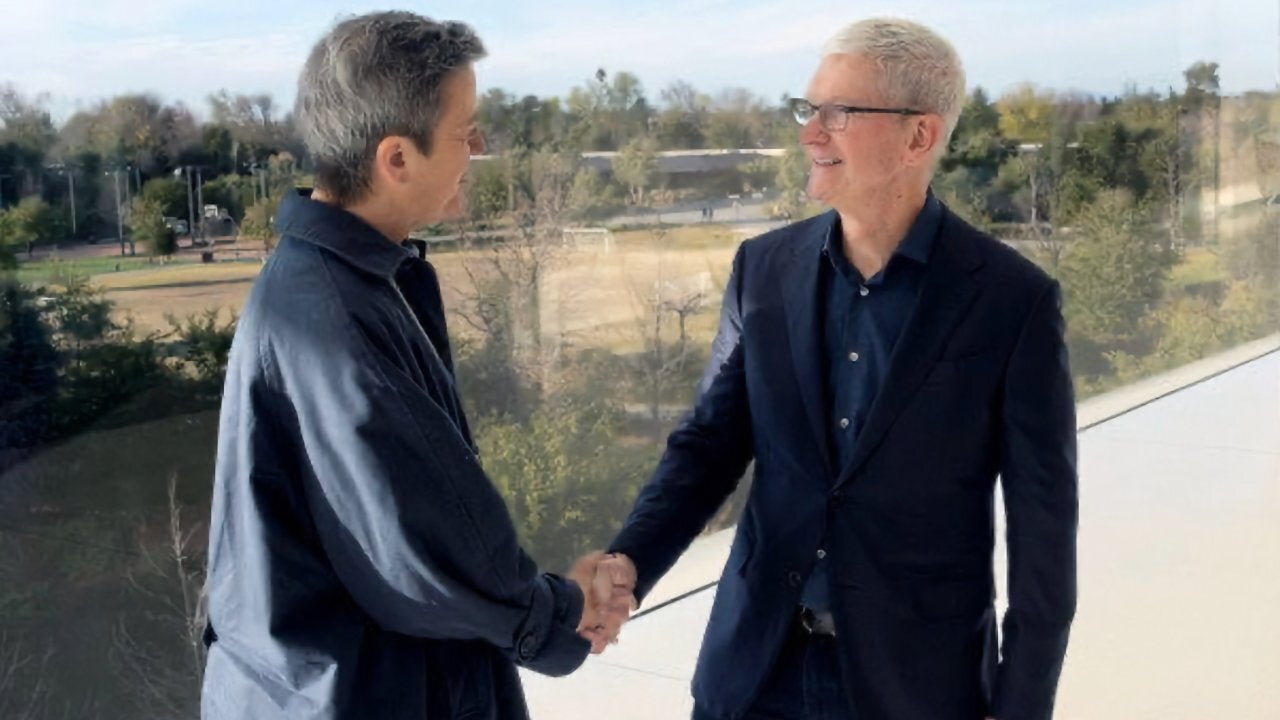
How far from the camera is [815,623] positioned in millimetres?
1711

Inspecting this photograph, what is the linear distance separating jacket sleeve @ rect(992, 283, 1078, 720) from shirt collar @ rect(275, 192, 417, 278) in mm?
725

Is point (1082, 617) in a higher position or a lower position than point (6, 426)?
lower

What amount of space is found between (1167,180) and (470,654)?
8475 mm

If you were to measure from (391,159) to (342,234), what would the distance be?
0.10 m

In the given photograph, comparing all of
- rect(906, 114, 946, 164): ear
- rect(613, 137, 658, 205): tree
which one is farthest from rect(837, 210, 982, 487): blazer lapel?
rect(613, 137, 658, 205): tree

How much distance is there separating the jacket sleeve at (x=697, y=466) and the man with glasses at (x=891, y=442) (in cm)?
7

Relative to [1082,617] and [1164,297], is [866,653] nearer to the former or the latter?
[1082,617]

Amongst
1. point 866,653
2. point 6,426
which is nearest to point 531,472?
point 6,426

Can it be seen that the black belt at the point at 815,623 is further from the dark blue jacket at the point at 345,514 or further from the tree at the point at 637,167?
the tree at the point at 637,167

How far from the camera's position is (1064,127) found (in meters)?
8.05

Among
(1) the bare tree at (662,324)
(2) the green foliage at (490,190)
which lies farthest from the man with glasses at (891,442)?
(1) the bare tree at (662,324)

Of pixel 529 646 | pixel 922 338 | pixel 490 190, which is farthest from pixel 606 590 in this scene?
pixel 490 190

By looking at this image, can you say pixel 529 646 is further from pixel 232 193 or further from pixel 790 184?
pixel 790 184

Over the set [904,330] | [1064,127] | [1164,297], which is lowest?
[1164,297]
